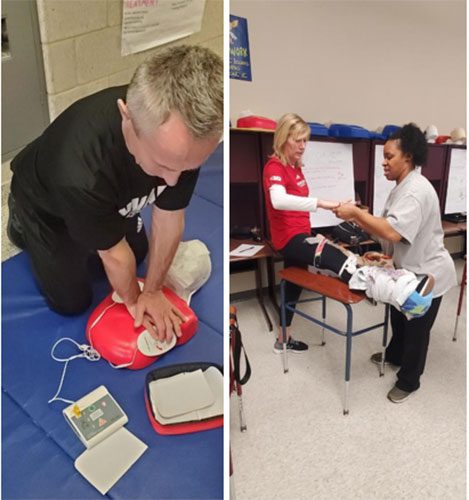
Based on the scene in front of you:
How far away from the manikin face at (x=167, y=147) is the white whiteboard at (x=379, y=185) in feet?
6.47

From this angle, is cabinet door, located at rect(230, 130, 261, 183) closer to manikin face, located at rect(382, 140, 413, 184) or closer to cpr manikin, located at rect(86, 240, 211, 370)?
manikin face, located at rect(382, 140, 413, 184)

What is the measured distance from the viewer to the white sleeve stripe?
6.36 feet

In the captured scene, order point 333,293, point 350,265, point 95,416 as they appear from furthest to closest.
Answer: point 350,265, point 333,293, point 95,416

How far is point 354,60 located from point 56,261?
2.05m

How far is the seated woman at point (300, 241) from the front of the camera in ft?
5.68

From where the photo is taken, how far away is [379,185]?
280cm

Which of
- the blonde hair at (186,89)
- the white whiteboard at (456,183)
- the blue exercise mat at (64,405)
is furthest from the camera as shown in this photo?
the white whiteboard at (456,183)

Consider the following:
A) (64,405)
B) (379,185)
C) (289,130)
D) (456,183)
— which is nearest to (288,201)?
(289,130)

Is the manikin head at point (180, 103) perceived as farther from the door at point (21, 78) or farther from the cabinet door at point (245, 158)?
the cabinet door at point (245, 158)

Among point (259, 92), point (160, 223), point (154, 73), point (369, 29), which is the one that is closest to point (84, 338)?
point (160, 223)

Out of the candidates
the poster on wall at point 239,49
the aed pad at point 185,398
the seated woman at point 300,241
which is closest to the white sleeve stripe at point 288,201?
the seated woman at point 300,241

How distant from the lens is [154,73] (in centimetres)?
90

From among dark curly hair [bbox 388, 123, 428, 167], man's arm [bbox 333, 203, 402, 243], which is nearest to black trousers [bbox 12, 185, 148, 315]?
man's arm [bbox 333, 203, 402, 243]

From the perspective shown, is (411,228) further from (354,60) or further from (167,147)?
(354,60)
